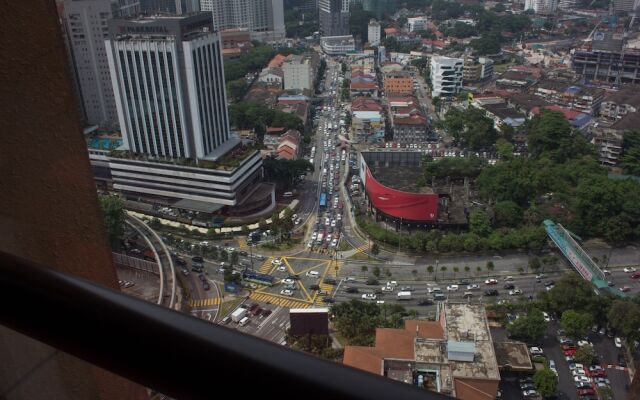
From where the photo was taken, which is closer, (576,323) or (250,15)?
(576,323)

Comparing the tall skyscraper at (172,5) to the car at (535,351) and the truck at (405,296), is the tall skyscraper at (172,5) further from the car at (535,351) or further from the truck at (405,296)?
the car at (535,351)

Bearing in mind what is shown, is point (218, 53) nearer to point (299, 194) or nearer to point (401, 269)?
point (299, 194)

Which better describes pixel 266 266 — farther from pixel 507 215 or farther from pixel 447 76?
pixel 447 76

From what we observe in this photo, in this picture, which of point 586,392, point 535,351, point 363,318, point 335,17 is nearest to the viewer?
point 586,392

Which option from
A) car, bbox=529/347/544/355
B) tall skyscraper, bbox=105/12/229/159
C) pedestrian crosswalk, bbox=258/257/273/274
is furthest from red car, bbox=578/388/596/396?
tall skyscraper, bbox=105/12/229/159

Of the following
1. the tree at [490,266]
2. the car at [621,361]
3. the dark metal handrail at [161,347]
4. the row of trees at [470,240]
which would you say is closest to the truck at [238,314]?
the row of trees at [470,240]

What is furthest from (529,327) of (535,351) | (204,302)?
(204,302)
